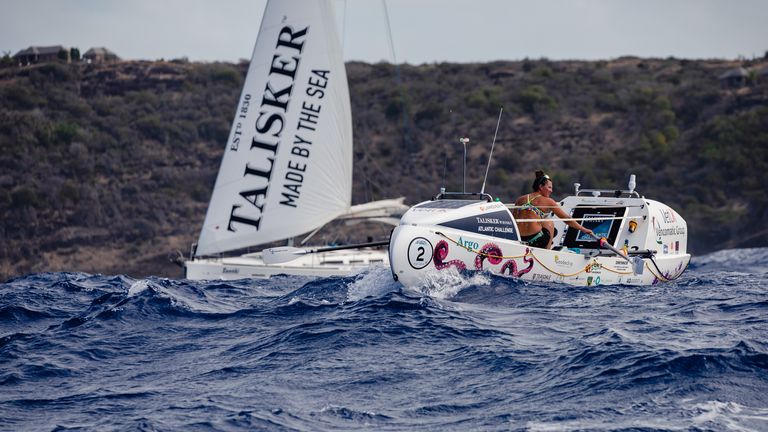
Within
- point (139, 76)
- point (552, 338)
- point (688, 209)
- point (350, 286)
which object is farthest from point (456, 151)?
point (552, 338)

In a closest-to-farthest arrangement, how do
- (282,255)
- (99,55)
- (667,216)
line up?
1. (282,255)
2. (667,216)
3. (99,55)

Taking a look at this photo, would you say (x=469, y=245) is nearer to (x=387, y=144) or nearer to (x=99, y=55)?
(x=387, y=144)

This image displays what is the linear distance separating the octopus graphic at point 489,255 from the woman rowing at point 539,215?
1199 mm

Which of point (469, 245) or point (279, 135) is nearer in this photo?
point (469, 245)

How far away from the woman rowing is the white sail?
11749 millimetres

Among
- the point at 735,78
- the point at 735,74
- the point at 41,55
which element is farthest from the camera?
the point at 41,55

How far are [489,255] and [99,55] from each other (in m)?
62.6

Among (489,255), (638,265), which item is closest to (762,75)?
(638,265)

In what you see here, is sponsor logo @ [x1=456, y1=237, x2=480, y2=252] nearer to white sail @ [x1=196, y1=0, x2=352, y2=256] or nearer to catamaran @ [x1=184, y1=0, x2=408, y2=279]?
catamaran @ [x1=184, y1=0, x2=408, y2=279]

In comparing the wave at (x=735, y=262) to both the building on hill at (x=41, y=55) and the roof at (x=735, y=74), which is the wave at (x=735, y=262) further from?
the building on hill at (x=41, y=55)

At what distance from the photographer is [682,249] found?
796 inches

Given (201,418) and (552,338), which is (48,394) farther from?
(552,338)

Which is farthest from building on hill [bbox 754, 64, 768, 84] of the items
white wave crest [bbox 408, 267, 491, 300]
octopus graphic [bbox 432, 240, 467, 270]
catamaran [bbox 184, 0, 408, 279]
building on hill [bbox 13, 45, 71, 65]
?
octopus graphic [bbox 432, 240, 467, 270]

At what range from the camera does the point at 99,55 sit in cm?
7338
